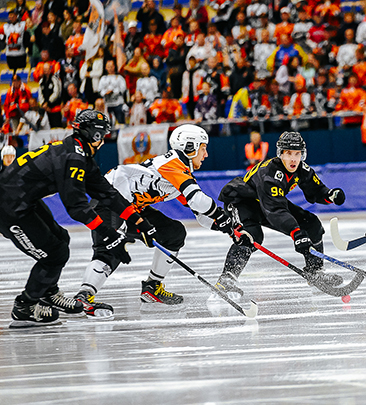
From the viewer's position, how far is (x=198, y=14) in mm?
14602

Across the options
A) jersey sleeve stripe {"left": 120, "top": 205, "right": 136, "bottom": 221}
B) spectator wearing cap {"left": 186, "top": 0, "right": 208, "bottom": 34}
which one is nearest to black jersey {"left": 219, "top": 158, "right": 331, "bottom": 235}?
jersey sleeve stripe {"left": 120, "top": 205, "right": 136, "bottom": 221}

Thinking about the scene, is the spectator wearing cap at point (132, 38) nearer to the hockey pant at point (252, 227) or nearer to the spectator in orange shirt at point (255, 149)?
the spectator in orange shirt at point (255, 149)

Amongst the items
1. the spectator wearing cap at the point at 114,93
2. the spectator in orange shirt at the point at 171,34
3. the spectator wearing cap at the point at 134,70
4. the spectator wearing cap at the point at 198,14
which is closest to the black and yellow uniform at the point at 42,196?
the spectator wearing cap at the point at 114,93

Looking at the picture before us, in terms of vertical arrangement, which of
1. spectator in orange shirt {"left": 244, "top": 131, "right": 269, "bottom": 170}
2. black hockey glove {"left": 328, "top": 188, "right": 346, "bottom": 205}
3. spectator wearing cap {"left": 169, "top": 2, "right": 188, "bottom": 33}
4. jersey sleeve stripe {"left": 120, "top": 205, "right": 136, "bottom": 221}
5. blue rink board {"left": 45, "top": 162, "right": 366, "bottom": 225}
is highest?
spectator wearing cap {"left": 169, "top": 2, "right": 188, "bottom": 33}

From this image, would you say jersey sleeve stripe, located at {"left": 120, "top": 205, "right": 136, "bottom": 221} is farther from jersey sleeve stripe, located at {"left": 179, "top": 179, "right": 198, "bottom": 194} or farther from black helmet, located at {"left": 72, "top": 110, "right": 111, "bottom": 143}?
black helmet, located at {"left": 72, "top": 110, "right": 111, "bottom": 143}

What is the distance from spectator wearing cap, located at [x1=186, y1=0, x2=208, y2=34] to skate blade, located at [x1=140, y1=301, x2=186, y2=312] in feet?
32.8

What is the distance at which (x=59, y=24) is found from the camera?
1591cm

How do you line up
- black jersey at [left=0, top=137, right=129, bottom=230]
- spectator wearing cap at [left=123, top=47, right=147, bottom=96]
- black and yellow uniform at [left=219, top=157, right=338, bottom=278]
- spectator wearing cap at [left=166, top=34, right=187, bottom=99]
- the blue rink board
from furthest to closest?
1. spectator wearing cap at [left=123, top=47, right=147, bottom=96]
2. spectator wearing cap at [left=166, top=34, right=187, bottom=99]
3. the blue rink board
4. black and yellow uniform at [left=219, top=157, right=338, bottom=278]
5. black jersey at [left=0, top=137, right=129, bottom=230]

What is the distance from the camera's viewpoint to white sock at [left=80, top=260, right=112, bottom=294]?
5.07 metres

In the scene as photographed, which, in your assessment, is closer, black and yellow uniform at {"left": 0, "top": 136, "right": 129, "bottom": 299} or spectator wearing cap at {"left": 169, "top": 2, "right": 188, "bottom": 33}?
black and yellow uniform at {"left": 0, "top": 136, "right": 129, "bottom": 299}

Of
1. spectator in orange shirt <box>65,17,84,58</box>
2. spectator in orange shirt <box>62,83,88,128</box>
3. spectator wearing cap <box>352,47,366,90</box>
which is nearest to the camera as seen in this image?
spectator wearing cap <box>352,47,366,90</box>

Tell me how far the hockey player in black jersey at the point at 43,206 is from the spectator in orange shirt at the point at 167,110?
813 centimetres

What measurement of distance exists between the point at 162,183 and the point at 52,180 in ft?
3.34

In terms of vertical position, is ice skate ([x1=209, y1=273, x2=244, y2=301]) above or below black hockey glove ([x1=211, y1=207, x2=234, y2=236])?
below
